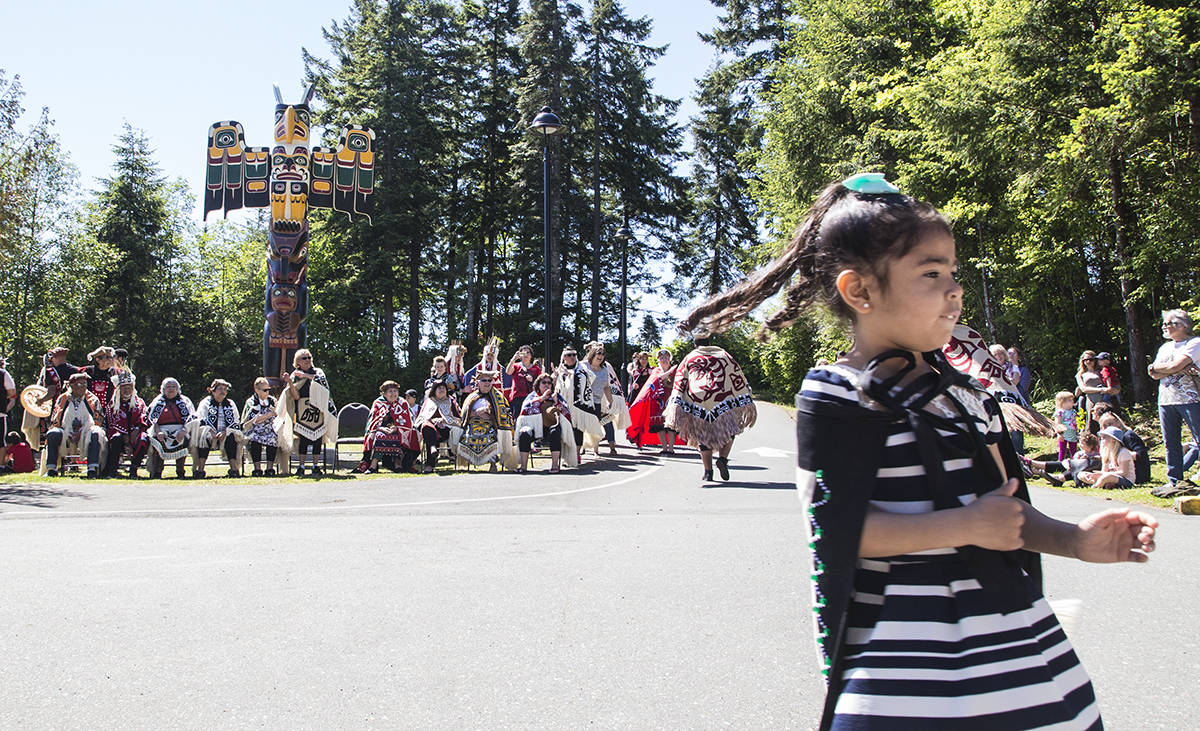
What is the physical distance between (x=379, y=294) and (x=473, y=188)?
9.32m

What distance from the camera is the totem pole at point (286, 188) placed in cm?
1973

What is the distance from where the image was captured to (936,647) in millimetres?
1767

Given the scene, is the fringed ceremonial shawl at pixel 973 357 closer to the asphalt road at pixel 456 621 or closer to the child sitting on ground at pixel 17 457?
the asphalt road at pixel 456 621

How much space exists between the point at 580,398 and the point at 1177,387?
9.10 m

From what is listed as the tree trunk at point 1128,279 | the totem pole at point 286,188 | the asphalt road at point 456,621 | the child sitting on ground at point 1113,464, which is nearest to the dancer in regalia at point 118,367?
the totem pole at point 286,188

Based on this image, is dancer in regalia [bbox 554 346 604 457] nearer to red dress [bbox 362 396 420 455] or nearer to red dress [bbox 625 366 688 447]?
red dress [bbox 625 366 688 447]

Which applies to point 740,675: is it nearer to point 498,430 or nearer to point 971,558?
point 971,558

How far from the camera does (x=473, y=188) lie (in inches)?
1772

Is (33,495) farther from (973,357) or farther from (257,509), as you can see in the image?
(973,357)

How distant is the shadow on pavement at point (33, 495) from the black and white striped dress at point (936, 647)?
1074 centimetres

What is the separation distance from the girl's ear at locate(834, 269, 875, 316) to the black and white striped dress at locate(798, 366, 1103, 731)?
8.2 inches

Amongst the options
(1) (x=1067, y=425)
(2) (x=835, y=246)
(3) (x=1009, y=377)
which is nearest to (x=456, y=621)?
(3) (x=1009, y=377)

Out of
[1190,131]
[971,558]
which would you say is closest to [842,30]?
[1190,131]

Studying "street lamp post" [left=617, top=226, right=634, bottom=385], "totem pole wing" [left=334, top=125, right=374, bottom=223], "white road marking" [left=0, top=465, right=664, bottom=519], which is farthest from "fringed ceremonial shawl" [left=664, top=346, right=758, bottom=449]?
"street lamp post" [left=617, top=226, right=634, bottom=385]
